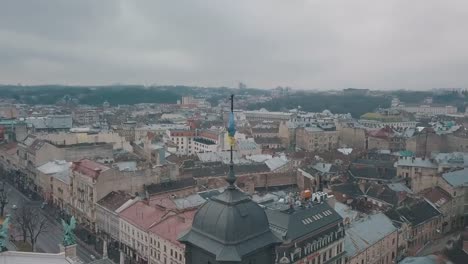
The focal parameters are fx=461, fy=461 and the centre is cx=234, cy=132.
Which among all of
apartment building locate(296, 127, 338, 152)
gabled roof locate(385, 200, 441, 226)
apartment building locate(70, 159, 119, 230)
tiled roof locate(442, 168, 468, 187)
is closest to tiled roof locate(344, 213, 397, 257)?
gabled roof locate(385, 200, 441, 226)

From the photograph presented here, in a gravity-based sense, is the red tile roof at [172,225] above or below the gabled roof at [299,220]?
below

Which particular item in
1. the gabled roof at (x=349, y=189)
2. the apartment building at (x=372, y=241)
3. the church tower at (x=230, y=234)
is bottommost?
the apartment building at (x=372, y=241)

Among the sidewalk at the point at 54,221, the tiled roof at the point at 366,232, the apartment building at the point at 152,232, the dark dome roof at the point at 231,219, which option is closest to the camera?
the dark dome roof at the point at 231,219

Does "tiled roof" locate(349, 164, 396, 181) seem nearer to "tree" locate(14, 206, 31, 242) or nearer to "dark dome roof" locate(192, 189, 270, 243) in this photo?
"tree" locate(14, 206, 31, 242)

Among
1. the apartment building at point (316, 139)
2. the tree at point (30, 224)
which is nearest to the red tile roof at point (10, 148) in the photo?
the tree at point (30, 224)

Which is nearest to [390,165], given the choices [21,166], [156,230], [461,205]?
[461,205]

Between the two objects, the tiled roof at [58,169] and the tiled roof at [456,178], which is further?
the tiled roof at [58,169]

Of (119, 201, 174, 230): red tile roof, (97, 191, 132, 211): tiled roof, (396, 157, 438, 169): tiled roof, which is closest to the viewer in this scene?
(119, 201, 174, 230): red tile roof

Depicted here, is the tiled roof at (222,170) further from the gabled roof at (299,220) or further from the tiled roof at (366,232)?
the gabled roof at (299,220)
